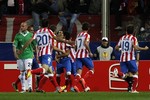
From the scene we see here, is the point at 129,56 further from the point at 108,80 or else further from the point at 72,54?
the point at 108,80

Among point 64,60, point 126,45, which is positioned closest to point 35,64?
point 64,60

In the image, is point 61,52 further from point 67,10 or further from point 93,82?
point 67,10

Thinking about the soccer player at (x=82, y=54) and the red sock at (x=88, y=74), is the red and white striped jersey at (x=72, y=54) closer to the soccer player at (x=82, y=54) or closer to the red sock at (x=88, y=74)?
the soccer player at (x=82, y=54)

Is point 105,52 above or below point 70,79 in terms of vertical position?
above

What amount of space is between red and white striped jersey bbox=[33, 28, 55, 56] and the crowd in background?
7499 mm

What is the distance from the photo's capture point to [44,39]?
772 inches

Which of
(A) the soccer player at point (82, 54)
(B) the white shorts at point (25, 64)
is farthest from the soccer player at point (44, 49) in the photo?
(A) the soccer player at point (82, 54)

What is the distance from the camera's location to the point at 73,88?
859 inches

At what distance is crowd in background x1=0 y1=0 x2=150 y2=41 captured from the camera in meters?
27.1

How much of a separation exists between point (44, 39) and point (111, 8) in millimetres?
8676

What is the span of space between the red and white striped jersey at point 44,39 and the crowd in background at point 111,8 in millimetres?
7499

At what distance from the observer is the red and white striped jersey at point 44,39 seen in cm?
1950

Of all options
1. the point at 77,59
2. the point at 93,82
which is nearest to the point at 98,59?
the point at 93,82

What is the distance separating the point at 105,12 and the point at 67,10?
277cm
